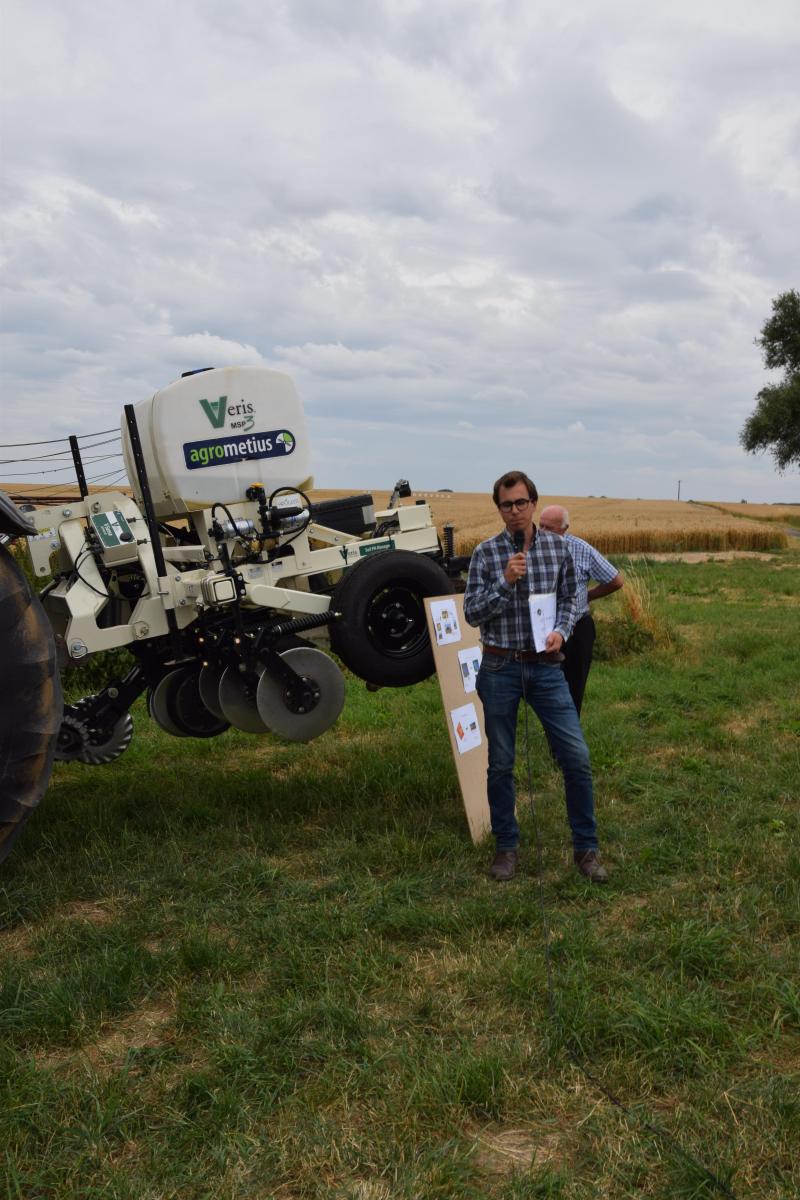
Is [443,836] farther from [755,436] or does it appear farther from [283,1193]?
[755,436]

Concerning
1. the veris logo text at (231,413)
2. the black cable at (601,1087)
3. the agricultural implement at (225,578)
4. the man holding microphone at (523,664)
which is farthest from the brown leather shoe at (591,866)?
the veris logo text at (231,413)

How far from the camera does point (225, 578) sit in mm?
5078

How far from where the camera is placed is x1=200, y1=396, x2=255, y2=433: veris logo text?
5.30 metres

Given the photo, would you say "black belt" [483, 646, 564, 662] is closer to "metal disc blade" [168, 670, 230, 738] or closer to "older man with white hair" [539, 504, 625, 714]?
"older man with white hair" [539, 504, 625, 714]

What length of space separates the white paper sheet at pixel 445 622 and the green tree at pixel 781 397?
37.9 metres

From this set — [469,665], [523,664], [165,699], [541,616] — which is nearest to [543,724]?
[523,664]

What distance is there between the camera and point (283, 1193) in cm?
271

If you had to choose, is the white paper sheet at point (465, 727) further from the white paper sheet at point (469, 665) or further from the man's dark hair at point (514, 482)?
the man's dark hair at point (514, 482)

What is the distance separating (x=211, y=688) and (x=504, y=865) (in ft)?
6.26

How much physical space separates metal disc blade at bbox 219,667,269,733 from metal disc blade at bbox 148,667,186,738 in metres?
0.50

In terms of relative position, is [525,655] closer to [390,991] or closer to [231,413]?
[390,991]

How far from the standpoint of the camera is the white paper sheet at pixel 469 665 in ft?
18.7

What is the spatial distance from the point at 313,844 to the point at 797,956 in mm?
2572

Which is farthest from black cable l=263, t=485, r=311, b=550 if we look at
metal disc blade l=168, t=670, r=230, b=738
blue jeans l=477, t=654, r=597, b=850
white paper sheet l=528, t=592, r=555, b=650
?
white paper sheet l=528, t=592, r=555, b=650
